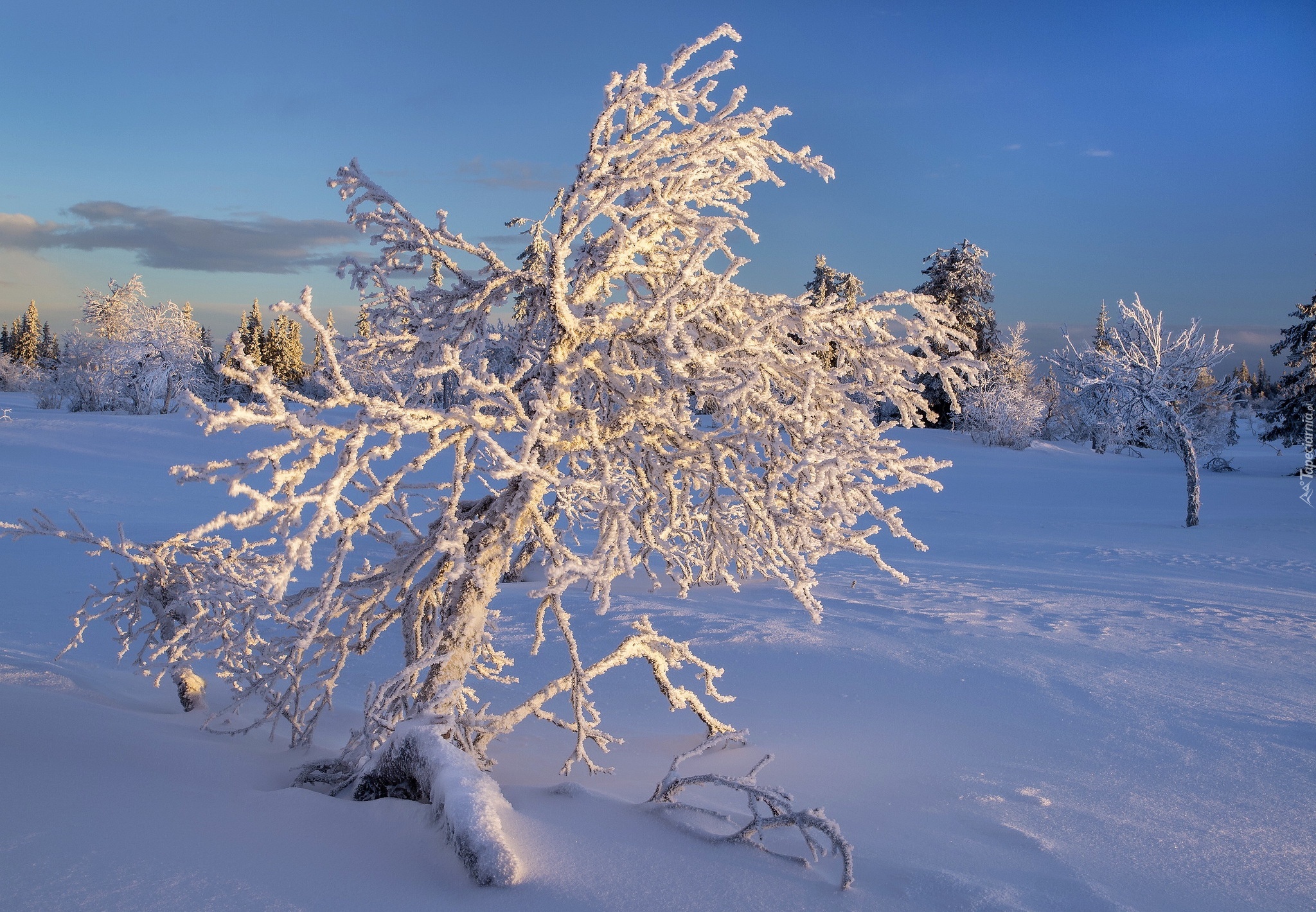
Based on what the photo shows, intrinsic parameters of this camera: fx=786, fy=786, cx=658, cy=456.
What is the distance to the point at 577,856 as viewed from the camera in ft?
8.29

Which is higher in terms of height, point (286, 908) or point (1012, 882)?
point (286, 908)

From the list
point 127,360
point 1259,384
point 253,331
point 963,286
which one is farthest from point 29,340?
point 1259,384

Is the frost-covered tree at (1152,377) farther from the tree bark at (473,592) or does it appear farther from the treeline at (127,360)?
the treeline at (127,360)

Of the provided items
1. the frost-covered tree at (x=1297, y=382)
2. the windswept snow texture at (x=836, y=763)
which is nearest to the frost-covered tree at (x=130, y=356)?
the windswept snow texture at (x=836, y=763)

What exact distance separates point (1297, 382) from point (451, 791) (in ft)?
133

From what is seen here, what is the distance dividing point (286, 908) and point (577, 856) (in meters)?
0.85

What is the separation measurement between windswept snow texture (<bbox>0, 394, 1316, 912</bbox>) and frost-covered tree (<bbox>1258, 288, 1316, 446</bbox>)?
23677 millimetres

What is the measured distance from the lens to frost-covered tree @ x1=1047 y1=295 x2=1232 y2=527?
1853 cm

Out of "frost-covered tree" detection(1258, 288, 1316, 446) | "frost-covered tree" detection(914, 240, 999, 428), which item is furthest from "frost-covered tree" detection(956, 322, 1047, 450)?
"frost-covered tree" detection(1258, 288, 1316, 446)

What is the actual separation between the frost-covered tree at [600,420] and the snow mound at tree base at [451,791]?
1.0 inches

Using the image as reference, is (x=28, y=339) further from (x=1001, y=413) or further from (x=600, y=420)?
(x=600, y=420)

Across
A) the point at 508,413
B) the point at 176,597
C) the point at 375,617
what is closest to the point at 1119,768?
the point at 508,413

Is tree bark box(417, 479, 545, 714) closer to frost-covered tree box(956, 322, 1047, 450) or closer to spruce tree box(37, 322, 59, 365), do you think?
frost-covered tree box(956, 322, 1047, 450)

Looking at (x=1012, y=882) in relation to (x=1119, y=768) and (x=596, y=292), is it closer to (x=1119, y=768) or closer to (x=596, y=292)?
(x=1119, y=768)
